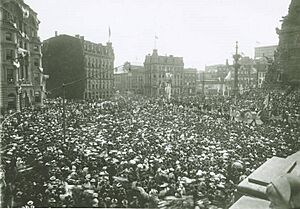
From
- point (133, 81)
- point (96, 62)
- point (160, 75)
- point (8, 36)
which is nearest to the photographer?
point (8, 36)

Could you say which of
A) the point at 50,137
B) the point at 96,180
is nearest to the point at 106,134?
the point at 50,137

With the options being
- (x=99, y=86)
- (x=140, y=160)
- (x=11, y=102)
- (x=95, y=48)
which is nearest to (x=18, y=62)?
(x=11, y=102)

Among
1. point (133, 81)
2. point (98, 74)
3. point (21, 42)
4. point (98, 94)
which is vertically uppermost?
point (21, 42)

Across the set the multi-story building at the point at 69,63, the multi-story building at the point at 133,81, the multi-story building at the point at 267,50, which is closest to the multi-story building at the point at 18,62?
the multi-story building at the point at 69,63

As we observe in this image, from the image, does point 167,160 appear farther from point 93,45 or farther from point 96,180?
point 93,45

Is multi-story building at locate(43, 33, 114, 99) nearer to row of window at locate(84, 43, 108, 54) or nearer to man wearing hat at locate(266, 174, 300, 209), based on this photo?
row of window at locate(84, 43, 108, 54)

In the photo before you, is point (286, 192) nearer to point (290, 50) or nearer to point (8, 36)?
point (290, 50)
